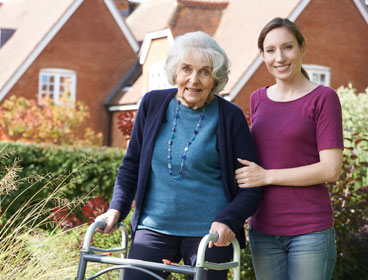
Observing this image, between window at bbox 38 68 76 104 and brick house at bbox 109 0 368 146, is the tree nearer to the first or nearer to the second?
window at bbox 38 68 76 104

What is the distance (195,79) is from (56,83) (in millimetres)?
21195

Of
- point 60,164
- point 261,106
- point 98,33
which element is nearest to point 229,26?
point 98,33

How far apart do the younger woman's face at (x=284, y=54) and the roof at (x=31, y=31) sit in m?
20.1

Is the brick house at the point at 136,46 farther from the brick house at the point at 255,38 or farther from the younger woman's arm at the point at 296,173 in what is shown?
the younger woman's arm at the point at 296,173

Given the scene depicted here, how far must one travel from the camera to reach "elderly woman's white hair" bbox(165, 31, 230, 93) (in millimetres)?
3281

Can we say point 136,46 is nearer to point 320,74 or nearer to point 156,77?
point 156,77

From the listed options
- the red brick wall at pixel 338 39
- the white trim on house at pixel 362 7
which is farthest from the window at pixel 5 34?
the white trim on house at pixel 362 7

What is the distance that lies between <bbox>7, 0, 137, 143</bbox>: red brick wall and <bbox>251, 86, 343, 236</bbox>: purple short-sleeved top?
20685 millimetres

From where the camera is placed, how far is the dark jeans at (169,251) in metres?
3.20

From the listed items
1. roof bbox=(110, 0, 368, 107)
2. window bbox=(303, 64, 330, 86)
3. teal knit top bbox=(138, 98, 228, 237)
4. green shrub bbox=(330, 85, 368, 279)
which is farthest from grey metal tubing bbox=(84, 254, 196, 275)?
window bbox=(303, 64, 330, 86)

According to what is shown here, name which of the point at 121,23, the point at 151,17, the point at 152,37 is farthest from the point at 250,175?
the point at 151,17

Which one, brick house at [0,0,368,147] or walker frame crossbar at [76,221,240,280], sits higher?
brick house at [0,0,368,147]

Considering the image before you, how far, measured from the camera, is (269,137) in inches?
132

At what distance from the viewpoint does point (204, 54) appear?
3279 mm
